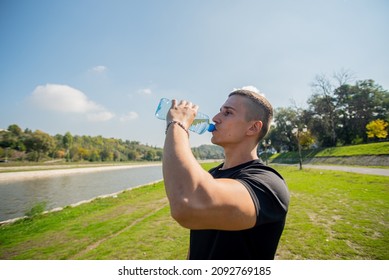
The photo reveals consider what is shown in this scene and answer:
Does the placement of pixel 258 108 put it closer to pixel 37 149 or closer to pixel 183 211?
pixel 183 211

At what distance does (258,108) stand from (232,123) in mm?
302

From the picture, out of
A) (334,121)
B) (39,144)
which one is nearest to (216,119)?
(334,121)

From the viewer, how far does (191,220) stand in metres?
1.21

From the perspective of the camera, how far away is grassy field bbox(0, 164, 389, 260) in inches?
216

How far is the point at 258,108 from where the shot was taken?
2.07 m

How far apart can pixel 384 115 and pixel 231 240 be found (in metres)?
57.3

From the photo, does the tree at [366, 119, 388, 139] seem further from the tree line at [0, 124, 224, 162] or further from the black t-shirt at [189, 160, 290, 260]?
the black t-shirt at [189, 160, 290, 260]

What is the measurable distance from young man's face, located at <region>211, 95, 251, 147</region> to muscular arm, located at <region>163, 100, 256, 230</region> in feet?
2.33

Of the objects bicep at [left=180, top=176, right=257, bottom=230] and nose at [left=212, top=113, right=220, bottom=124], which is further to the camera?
nose at [left=212, top=113, right=220, bottom=124]

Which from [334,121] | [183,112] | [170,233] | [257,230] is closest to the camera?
[257,230]

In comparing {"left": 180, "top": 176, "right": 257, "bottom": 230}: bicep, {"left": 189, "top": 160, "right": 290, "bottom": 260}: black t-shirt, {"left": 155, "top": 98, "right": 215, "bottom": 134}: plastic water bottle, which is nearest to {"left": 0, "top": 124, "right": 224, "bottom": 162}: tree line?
{"left": 155, "top": 98, "right": 215, "bottom": 134}: plastic water bottle

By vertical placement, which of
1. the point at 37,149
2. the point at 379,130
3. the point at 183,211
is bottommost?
the point at 183,211
